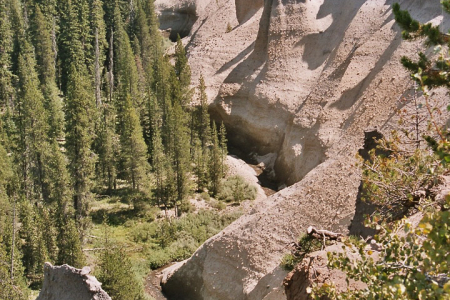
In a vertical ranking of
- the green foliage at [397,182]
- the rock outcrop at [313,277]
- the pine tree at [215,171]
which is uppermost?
the green foliage at [397,182]

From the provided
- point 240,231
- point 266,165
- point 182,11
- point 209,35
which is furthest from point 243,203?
point 182,11

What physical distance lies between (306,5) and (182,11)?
32.0 meters

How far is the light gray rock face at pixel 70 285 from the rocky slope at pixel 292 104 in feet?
23.0

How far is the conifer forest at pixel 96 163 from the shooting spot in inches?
1283

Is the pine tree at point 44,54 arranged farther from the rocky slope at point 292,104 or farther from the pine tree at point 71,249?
the pine tree at point 71,249

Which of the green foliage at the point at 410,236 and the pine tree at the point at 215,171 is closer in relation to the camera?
the green foliage at the point at 410,236

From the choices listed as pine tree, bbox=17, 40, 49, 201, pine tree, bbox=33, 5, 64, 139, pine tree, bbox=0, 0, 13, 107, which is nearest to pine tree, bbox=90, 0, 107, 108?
pine tree, bbox=33, 5, 64, 139

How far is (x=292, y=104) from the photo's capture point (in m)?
44.3

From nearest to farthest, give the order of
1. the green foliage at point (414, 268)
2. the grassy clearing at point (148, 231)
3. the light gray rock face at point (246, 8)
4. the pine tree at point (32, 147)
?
the green foliage at point (414, 268) < the grassy clearing at point (148, 231) < the pine tree at point (32, 147) < the light gray rock face at point (246, 8)

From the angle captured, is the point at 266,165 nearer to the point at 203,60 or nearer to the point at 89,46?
the point at 203,60

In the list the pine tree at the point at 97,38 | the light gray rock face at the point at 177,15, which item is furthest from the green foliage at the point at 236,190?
the light gray rock face at the point at 177,15

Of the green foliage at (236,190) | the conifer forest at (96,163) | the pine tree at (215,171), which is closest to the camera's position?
the conifer forest at (96,163)

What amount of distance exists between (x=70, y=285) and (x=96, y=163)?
104ft

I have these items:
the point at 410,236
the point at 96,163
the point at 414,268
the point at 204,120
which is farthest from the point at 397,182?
the point at 96,163
